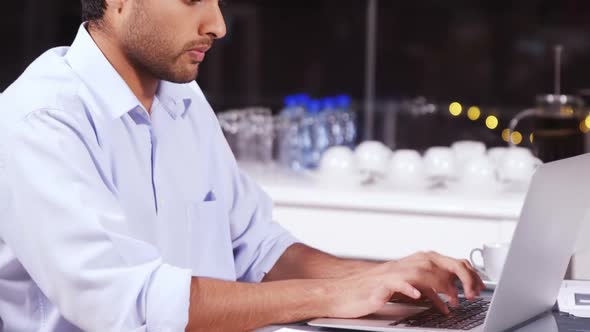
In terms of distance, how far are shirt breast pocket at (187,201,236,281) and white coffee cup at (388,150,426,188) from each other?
1248mm

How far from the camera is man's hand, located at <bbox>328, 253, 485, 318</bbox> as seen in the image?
57.7 inches

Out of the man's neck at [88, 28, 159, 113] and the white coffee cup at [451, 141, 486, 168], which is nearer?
the man's neck at [88, 28, 159, 113]

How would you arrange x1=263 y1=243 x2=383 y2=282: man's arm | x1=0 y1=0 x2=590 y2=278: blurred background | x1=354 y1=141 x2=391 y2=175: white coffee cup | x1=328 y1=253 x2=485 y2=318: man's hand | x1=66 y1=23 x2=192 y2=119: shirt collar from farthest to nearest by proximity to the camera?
x1=0 y1=0 x2=590 y2=278: blurred background, x1=354 y1=141 x2=391 y2=175: white coffee cup, x1=263 y1=243 x2=383 y2=282: man's arm, x1=66 y1=23 x2=192 y2=119: shirt collar, x1=328 y1=253 x2=485 y2=318: man's hand

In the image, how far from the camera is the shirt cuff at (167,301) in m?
1.44

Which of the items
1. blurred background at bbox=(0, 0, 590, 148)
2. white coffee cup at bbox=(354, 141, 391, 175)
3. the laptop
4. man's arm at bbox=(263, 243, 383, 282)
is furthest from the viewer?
blurred background at bbox=(0, 0, 590, 148)

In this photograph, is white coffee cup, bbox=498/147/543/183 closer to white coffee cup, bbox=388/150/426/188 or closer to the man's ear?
white coffee cup, bbox=388/150/426/188

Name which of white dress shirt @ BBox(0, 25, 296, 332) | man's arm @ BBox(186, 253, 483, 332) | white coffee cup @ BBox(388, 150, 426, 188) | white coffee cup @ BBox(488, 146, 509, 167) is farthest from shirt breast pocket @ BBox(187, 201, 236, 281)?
white coffee cup @ BBox(488, 146, 509, 167)

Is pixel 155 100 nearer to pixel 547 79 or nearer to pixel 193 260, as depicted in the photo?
pixel 193 260

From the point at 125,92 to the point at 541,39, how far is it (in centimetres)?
344

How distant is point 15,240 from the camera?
147 cm

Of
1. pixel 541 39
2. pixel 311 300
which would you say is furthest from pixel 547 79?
pixel 311 300

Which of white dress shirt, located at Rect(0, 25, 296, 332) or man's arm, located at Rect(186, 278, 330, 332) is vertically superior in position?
white dress shirt, located at Rect(0, 25, 296, 332)

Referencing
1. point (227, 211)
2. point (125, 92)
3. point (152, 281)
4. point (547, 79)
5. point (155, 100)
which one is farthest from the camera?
point (547, 79)

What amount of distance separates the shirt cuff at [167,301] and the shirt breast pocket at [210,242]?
0.33 m
